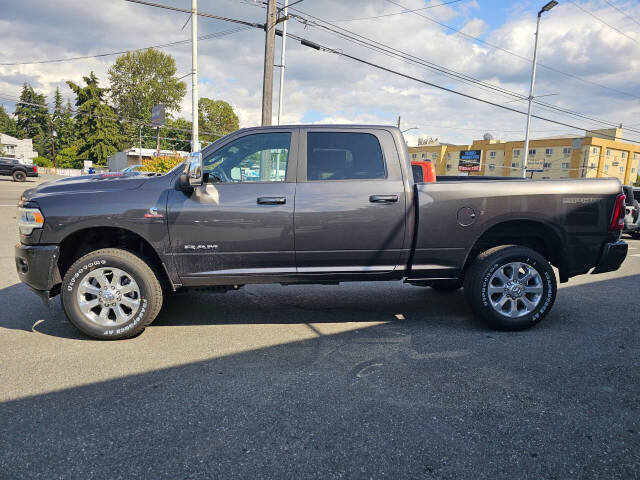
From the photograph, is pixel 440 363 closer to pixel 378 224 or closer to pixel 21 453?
pixel 378 224

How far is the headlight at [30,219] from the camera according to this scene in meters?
3.85

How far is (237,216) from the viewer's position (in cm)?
396

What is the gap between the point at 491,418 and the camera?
2.72 m

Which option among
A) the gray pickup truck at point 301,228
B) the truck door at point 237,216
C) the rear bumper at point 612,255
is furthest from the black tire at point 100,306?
the rear bumper at point 612,255

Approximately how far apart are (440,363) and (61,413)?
8.73 ft

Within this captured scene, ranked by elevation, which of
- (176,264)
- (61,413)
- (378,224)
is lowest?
(61,413)

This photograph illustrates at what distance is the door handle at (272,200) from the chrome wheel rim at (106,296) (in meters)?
1.33

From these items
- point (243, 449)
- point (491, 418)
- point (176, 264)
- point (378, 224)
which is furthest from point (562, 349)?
point (176, 264)

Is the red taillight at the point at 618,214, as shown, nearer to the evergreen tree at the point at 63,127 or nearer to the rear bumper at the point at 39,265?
the rear bumper at the point at 39,265

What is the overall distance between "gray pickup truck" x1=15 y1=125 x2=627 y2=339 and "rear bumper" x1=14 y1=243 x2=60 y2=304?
0.03 ft

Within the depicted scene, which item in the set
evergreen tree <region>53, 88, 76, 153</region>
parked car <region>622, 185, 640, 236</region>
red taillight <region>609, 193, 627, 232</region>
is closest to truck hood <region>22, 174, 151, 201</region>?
red taillight <region>609, 193, 627, 232</region>

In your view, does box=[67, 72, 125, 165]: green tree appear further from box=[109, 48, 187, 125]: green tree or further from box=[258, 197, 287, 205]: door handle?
box=[258, 197, 287, 205]: door handle

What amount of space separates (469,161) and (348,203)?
8624cm

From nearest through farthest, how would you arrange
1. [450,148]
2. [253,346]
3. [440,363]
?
1. [440,363]
2. [253,346]
3. [450,148]
